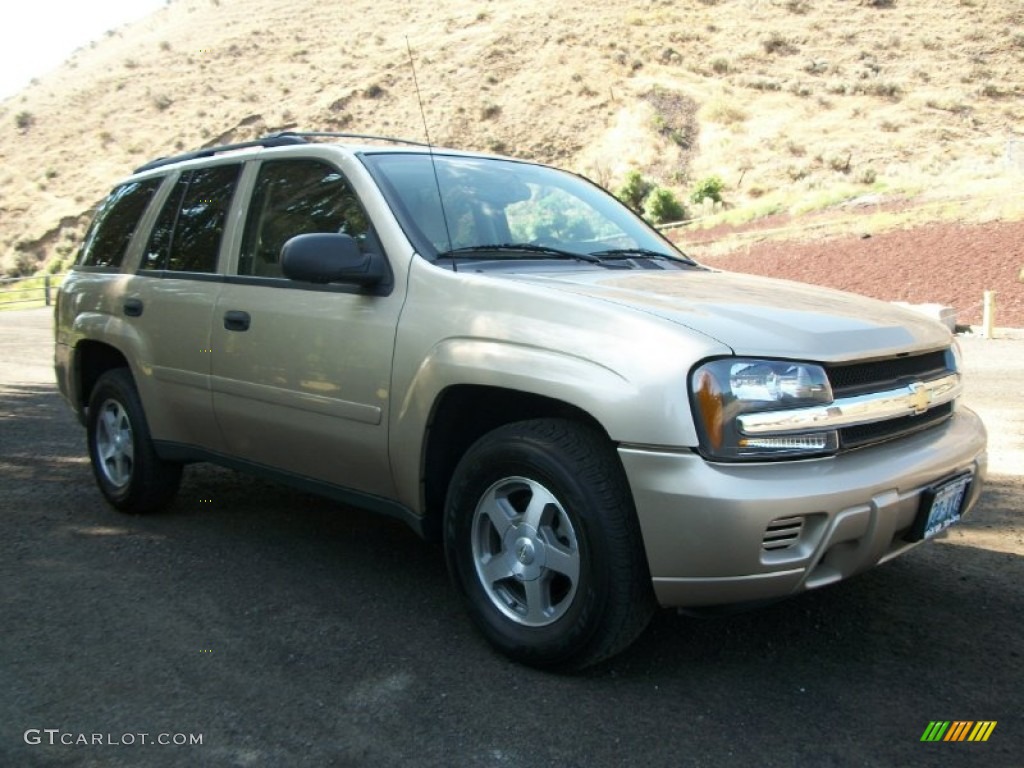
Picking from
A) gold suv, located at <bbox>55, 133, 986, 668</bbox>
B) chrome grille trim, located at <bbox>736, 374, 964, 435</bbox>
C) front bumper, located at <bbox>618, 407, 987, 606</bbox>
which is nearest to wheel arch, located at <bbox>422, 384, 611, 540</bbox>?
gold suv, located at <bbox>55, 133, 986, 668</bbox>

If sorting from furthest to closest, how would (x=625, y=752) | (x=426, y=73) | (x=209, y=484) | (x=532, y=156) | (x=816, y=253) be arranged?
(x=426, y=73) < (x=532, y=156) < (x=816, y=253) < (x=209, y=484) < (x=625, y=752)

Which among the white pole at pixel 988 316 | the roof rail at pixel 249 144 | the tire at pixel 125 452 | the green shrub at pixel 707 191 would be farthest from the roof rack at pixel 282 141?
the green shrub at pixel 707 191

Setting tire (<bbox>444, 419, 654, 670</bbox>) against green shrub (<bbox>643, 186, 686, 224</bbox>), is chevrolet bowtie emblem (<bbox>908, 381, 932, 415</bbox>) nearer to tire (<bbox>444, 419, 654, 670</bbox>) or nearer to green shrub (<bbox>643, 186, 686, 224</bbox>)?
tire (<bbox>444, 419, 654, 670</bbox>)

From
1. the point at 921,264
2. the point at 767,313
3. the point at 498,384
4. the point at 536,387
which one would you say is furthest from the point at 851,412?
the point at 921,264

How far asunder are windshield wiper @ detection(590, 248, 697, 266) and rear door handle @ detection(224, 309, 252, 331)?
4.97 ft

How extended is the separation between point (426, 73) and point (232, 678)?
60.0 metres

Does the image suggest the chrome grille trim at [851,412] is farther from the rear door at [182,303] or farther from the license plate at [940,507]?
the rear door at [182,303]

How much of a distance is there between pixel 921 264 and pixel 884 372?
18.6 m

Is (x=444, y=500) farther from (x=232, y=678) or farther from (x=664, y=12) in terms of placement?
(x=664, y=12)

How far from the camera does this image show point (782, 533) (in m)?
2.78

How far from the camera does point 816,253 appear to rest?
74.2ft

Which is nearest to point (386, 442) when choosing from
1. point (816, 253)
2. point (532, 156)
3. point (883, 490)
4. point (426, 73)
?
point (883, 490)

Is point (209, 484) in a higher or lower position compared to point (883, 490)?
lower

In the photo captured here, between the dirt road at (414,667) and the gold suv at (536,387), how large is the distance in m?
0.31
